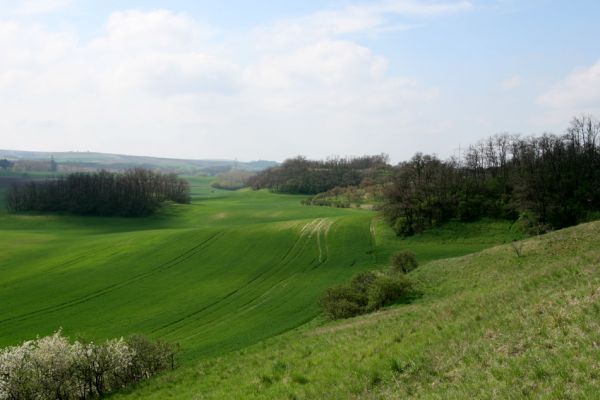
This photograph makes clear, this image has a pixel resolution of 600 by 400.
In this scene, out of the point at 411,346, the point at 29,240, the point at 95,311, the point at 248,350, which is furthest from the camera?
the point at 29,240

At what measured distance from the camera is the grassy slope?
1134 centimetres

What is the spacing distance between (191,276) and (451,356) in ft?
178

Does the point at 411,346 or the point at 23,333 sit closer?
the point at 411,346

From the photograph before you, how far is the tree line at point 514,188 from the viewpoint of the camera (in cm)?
7738

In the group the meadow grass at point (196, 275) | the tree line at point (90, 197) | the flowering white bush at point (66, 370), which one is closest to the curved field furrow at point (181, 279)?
the meadow grass at point (196, 275)

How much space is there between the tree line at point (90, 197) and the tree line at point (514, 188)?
76.4 m

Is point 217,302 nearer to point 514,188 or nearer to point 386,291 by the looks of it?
point 386,291

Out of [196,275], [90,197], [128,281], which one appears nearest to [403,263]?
[196,275]

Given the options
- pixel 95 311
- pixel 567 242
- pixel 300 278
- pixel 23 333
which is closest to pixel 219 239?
pixel 300 278

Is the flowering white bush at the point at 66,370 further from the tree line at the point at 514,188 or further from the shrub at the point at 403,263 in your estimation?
the tree line at the point at 514,188

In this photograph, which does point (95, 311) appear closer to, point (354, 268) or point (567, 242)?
point (354, 268)

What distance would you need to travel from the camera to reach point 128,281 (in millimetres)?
62688

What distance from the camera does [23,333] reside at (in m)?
44.4

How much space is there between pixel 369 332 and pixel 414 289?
14933 mm
